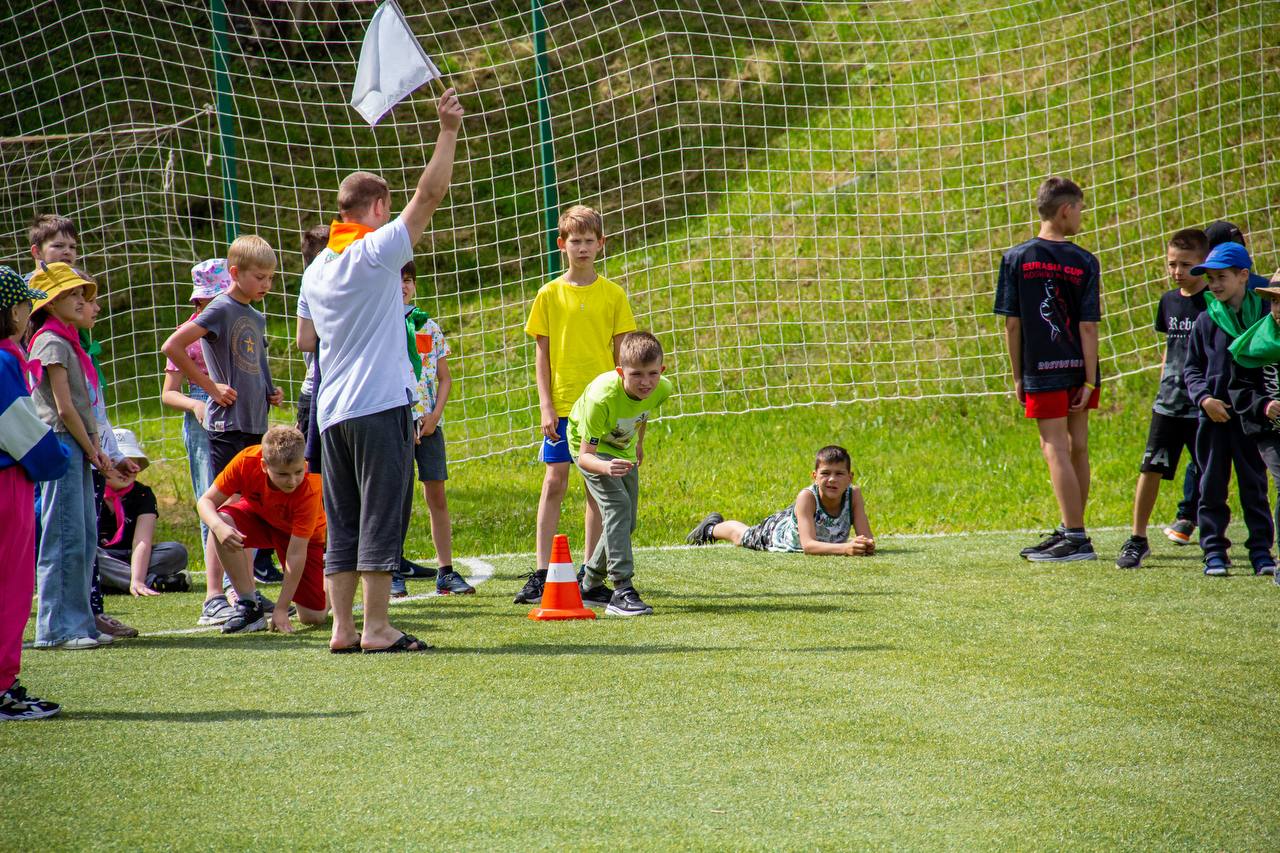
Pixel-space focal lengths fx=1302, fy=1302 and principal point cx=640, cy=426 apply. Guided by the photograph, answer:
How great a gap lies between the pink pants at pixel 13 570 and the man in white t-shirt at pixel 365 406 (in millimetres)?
1118

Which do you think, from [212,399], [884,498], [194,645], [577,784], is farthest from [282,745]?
[884,498]

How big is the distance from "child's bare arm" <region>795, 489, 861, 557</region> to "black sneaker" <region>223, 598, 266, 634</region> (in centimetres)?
320

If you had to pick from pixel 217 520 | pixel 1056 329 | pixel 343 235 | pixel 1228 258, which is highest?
pixel 343 235

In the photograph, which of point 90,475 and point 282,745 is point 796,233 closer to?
point 90,475

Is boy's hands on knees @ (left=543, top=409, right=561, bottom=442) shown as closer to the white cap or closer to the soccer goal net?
the white cap

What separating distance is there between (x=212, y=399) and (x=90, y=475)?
1123 millimetres

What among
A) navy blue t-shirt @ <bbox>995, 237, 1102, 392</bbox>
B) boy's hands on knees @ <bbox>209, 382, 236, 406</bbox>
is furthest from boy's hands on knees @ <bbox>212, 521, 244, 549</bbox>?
navy blue t-shirt @ <bbox>995, 237, 1102, 392</bbox>

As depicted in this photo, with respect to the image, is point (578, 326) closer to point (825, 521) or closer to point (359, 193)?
point (359, 193)

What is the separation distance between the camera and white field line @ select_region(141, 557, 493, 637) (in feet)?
18.7

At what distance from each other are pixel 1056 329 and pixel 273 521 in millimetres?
4251

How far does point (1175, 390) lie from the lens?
7094mm

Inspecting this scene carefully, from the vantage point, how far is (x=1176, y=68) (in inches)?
535

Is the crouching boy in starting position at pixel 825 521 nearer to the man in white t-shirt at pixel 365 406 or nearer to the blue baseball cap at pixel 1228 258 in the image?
the blue baseball cap at pixel 1228 258

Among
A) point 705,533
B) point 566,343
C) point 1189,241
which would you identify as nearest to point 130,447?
point 566,343
